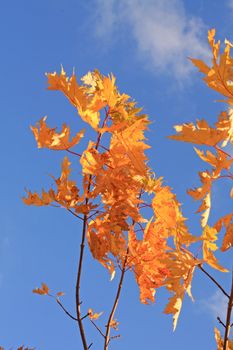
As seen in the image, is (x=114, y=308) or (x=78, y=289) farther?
(x=114, y=308)

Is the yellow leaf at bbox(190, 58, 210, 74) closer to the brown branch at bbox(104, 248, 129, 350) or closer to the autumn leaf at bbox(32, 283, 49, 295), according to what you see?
the brown branch at bbox(104, 248, 129, 350)

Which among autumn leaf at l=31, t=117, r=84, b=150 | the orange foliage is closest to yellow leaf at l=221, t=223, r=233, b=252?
the orange foliage

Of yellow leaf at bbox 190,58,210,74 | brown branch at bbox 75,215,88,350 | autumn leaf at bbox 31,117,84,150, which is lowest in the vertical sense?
brown branch at bbox 75,215,88,350

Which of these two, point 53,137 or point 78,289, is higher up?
point 53,137

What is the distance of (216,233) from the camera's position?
271cm

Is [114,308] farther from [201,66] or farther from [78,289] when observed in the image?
[201,66]

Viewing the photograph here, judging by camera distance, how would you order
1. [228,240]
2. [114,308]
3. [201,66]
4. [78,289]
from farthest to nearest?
[114,308]
[78,289]
[228,240]
[201,66]

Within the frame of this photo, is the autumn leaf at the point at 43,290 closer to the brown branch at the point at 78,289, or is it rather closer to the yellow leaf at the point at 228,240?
the brown branch at the point at 78,289

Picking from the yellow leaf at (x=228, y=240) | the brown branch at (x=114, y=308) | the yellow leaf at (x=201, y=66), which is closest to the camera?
the yellow leaf at (x=201, y=66)

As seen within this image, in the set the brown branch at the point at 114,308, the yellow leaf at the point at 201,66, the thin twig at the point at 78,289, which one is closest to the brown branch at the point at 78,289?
the thin twig at the point at 78,289

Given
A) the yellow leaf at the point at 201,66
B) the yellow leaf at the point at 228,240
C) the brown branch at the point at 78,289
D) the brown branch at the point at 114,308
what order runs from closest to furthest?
the yellow leaf at the point at 201,66
the yellow leaf at the point at 228,240
the brown branch at the point at 78,289
the brown branch at the point at 114,308

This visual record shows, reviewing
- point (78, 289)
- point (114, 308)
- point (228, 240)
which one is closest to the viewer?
point (228, 240)

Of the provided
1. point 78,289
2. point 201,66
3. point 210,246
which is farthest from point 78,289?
point 201,66

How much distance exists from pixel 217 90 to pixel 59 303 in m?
1.87
